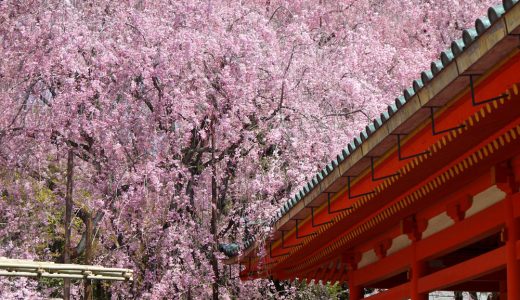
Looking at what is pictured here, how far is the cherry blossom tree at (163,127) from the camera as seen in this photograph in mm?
15805

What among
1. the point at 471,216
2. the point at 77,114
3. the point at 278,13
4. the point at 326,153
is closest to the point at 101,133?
the point at 77,114

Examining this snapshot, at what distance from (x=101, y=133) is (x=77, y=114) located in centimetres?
54

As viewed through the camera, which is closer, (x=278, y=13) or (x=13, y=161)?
(x=13, y=161)

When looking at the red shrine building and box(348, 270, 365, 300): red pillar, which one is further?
box(348, 270, 365, 300): red pillar

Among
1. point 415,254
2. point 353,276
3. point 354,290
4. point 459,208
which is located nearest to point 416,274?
point 415,254

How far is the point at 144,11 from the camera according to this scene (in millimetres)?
17016

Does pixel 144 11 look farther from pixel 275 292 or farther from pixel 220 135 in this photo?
pixel 275 292

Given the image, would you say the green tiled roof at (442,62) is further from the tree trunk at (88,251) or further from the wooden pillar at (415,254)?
the tree trunk at (88,251)

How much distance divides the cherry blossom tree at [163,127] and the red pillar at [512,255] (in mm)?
9032

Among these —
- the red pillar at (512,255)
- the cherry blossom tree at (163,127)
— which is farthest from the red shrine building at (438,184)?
the cherry blossom tree at (163,127)

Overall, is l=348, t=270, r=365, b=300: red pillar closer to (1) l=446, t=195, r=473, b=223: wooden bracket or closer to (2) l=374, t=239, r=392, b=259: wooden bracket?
(2) l=374, t=239, r=392, b=259: wooden bracket

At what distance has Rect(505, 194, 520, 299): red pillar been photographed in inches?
243

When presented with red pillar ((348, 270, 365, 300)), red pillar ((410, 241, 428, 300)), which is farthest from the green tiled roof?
red pillar ((348, 270, 365, 300))

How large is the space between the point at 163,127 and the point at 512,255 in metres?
10.6
